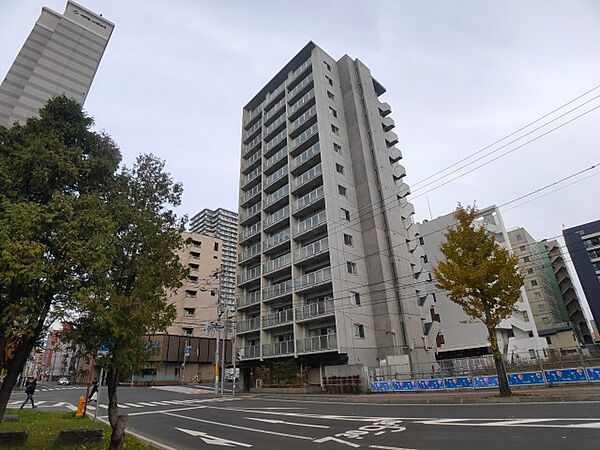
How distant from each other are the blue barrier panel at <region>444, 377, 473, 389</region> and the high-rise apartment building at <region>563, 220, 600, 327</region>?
64.1 m

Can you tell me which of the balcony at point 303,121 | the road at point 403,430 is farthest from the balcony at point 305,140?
the road at point 403,430

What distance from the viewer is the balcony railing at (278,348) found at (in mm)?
28359

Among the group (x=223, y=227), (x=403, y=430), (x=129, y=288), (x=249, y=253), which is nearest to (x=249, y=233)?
(x=249, y=253)

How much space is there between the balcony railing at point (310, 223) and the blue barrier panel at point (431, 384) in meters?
14.8

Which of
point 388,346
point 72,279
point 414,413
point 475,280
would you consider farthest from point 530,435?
point 388,346

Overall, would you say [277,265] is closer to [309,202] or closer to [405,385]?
[309,202]

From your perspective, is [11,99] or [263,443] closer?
[263,443]

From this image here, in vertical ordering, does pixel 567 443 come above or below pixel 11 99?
below

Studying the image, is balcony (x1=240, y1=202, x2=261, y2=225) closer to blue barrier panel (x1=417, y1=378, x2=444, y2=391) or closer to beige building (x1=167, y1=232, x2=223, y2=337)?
beige building (x1=167, y1=232, x2=223, y2=337)

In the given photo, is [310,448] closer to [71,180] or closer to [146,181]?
[146,181]

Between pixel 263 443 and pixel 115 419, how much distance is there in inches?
143

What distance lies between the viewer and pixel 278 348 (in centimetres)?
2947

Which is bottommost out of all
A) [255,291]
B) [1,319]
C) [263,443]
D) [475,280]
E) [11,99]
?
[263,443]

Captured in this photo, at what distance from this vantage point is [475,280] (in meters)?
15.3
